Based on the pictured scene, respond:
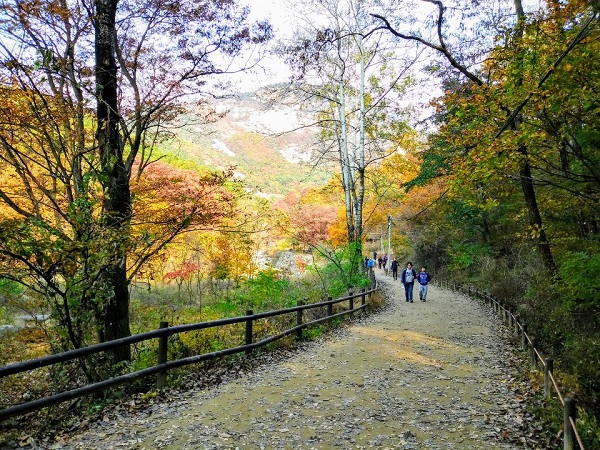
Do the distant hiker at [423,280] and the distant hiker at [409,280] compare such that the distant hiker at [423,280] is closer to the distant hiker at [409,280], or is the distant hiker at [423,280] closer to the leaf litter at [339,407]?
the distant hiker at [409,280]

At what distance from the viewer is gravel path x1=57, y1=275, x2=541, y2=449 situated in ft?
15.9

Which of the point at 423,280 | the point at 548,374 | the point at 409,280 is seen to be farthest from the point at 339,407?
the point at 423,280

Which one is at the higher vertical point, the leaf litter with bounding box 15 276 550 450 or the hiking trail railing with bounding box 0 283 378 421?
the hiking trail railing with bounding box 0 283 378 421

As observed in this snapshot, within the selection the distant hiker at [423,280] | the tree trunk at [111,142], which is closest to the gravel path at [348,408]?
the tree trunk at [111,142]

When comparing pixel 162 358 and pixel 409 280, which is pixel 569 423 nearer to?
pixel 162 358

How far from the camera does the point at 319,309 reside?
14398 millimetres

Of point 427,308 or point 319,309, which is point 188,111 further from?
point 427,308

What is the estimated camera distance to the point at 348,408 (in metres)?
5.98

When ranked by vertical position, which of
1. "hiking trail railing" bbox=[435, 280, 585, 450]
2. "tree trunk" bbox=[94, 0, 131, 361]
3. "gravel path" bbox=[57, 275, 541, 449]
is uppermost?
"tree trunk" bbox=[94, 0, 131, 361]

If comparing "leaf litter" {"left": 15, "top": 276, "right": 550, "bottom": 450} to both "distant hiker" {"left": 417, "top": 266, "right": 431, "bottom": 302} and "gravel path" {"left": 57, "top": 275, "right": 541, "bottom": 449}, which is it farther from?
"distant hiker" {"left": 417, "top": 266, "right": 431, "bottom": 302}

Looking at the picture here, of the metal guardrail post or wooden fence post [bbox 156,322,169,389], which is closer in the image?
the metal guardrail post

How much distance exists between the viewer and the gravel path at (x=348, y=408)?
4.84 m

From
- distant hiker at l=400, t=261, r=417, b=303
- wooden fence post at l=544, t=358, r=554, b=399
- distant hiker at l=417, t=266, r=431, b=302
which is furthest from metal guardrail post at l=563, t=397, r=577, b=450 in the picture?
distant hiker at l=417, t=266, r=431, b=302

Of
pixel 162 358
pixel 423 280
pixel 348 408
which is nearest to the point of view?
pixel 348 408
